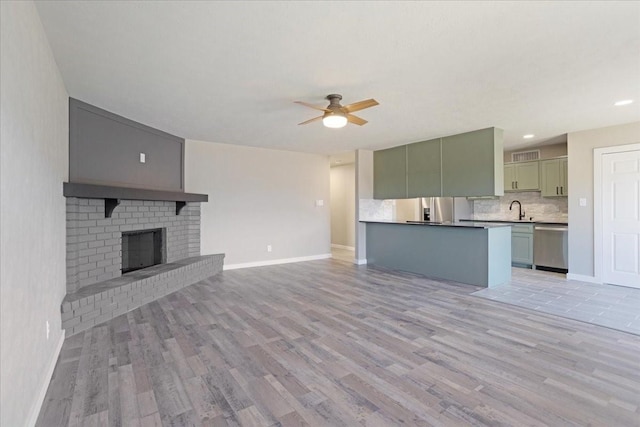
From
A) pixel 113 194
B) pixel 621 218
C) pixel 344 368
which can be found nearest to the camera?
pixel 344 368

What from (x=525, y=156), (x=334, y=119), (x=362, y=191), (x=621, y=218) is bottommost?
(x=621, y=218)

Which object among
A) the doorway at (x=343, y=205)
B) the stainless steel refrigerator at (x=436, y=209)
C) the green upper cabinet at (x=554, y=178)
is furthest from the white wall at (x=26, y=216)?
the green upper cabinet at (x=554, y=178)

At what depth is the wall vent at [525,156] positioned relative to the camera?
6.47m

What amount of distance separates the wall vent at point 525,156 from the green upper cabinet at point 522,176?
0.23m

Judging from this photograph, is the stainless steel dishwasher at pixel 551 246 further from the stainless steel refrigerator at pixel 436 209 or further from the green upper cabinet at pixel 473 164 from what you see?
the green upper cabinet at pixel 473 164

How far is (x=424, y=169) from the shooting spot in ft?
19.1

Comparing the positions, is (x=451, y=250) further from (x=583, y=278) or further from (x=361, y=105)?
(x=361, y=105)

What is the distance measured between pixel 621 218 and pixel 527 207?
2.10 meters

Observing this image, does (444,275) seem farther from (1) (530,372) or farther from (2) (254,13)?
(2) (254,13)

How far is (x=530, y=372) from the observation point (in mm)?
2227

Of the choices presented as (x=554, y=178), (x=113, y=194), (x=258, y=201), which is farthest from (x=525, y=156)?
(x=113, y=194)

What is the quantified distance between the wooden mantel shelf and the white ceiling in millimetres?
994

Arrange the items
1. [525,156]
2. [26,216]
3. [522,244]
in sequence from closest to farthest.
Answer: [26,216] < [522,244] < [525,156]

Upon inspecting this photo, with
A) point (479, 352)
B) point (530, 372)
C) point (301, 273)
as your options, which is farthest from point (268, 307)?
point (530, 372)
